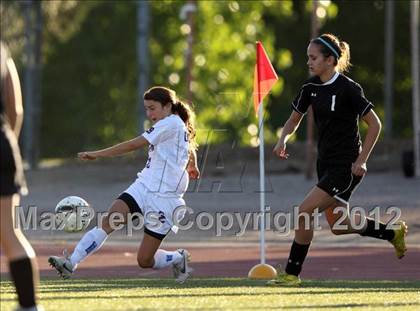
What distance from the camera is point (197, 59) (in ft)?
166

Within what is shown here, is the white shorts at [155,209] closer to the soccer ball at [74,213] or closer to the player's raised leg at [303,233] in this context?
the soccer ball at [74,213]

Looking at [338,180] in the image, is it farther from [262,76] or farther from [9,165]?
[9,165]

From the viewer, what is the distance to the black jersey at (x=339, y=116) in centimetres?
1210

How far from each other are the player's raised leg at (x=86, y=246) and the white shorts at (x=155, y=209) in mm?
105

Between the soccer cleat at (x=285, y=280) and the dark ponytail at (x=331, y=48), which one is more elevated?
the dark ponytail at (x=331, y=48)

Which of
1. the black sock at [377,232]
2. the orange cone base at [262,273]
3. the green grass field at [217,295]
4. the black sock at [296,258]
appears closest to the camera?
the green grass field at [217,295]

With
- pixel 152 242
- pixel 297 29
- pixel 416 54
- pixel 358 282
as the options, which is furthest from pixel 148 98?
pixel 297 29

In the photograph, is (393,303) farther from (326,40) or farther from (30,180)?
(30,180)

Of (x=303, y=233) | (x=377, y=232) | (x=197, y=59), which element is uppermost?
(x=303, y=233)

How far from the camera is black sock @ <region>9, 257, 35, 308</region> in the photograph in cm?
838

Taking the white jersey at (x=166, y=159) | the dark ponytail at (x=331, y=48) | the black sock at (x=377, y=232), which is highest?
the dark ponytail at (x=331, y=48)

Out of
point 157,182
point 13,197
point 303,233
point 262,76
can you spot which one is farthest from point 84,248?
point 13,197

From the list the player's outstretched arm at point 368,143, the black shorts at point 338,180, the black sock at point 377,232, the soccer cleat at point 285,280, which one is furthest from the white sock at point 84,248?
the black sock at point 377,232

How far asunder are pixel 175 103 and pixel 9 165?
431cm
